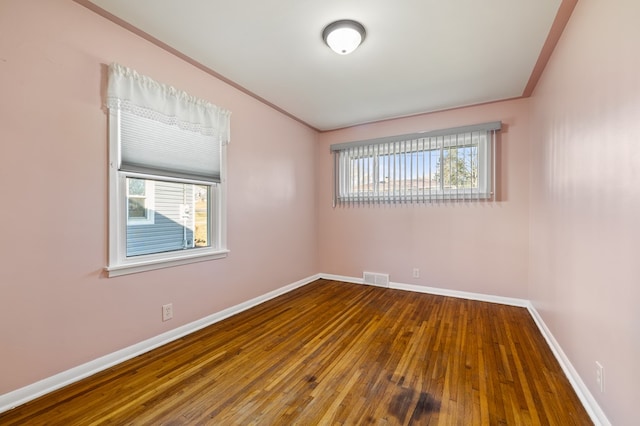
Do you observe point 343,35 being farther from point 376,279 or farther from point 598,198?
point 376,279

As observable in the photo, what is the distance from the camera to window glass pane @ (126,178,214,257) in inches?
88.7

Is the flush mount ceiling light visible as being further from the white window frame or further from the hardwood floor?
the hardwood floor

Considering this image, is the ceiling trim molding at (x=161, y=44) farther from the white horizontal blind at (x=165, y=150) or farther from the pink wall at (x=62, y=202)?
the white horizontal blind at (x=165, y=150)

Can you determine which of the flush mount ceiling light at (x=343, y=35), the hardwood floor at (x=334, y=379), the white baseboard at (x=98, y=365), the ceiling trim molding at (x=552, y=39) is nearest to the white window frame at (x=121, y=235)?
the white baseboard at (x=98, y=365)

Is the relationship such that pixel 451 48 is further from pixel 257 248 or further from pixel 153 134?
pixel 257 248

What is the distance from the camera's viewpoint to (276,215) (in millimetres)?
3721

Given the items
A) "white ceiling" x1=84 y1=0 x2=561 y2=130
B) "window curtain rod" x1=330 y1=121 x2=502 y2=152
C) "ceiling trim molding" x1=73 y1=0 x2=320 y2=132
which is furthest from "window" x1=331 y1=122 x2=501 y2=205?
"ceiling trim molding" x1=73 y1=0 x2=320 y2=132

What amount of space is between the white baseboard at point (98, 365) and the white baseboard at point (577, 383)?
2949 millimetres

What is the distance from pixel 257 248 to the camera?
3.39 meters

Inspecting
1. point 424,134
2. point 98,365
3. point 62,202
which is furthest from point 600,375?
point 62,202

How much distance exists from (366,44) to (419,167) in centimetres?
205

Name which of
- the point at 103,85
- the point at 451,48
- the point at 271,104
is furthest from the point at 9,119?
the point at 451,48

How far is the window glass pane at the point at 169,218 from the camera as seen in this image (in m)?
2.25

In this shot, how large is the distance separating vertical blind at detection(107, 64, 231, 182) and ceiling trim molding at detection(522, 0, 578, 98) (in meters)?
2.96
